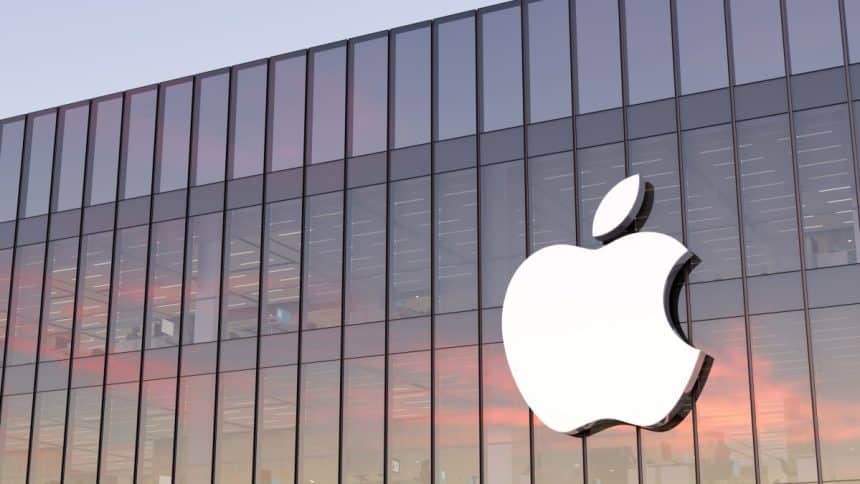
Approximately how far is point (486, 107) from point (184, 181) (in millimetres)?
10466

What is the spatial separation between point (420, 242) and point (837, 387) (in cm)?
1152

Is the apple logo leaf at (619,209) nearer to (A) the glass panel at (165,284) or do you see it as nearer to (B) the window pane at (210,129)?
(B) the window pane at (210,129)

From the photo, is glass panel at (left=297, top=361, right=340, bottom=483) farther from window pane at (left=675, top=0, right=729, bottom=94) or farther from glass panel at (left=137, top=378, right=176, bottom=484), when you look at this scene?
window pane at (left=675, top=0, right=729, bottom=94)

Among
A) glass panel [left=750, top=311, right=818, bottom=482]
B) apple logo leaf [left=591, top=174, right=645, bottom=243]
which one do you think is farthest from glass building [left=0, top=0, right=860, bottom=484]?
apple logo leaf [left=591, top=174, right=645, bottom=243]

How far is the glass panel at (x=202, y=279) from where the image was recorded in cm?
3591

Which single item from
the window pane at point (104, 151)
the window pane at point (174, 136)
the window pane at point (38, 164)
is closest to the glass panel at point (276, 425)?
the window pane at point (174, 136)

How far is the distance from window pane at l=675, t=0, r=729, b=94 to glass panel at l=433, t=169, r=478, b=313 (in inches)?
246

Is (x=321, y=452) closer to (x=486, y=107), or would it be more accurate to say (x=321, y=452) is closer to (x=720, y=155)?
(x=486, y=107)

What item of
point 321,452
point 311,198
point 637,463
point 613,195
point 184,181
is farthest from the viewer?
point 184,181

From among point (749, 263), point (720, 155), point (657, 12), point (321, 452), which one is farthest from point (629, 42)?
point (321, 452)

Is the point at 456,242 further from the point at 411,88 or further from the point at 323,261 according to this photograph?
the point at 411,88

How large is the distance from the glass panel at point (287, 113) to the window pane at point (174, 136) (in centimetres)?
321

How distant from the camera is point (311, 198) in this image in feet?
116

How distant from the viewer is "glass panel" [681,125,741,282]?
28.7 metres
